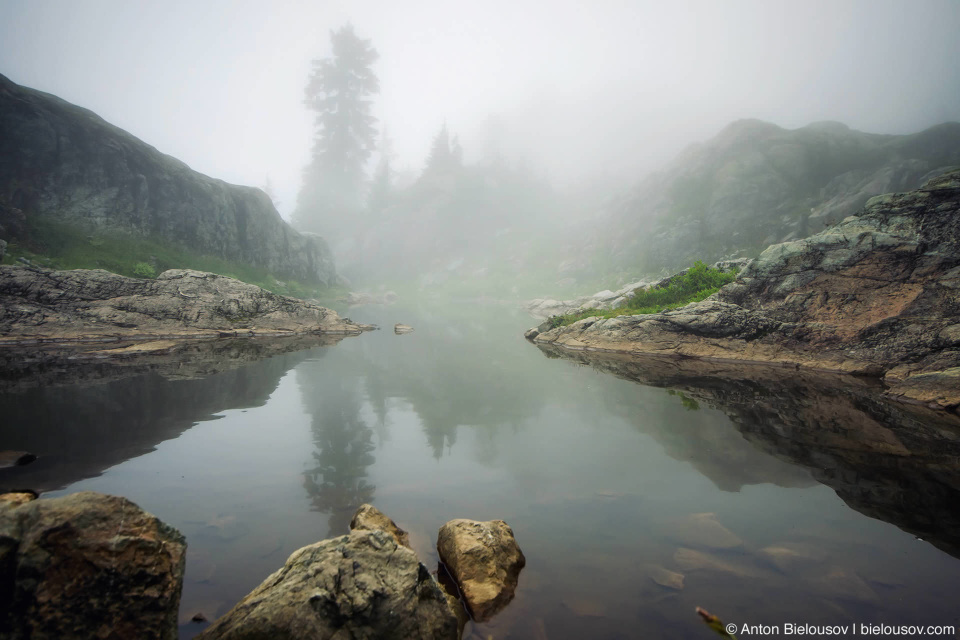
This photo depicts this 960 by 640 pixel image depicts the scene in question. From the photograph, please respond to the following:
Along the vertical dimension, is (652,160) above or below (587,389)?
above

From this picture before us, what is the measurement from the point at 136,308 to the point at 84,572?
75.8 ft

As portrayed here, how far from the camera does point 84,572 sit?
2734mm

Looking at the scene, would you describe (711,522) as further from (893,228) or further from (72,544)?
(893,228)

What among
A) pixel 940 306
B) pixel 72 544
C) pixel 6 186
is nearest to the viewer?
pixel 72 544

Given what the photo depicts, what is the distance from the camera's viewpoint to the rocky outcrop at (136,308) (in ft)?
56.2

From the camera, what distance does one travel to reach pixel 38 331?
55.3ft

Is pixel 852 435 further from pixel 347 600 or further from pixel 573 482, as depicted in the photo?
pixel 347 600

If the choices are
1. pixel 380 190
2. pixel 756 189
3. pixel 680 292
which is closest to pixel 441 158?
pixel 380 190

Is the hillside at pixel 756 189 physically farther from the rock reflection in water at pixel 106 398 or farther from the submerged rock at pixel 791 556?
the rock reflection in water at pixel 106 398

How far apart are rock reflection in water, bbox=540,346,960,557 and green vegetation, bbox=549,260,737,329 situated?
7.75 metres

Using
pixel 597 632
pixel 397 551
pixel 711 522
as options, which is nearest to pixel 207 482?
pixel 397 551

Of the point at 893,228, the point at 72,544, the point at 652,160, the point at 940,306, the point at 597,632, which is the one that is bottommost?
the point at 597,632

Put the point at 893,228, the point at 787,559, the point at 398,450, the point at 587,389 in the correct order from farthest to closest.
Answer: the point at 893,228, the point at 587,389, the point at 398,450, the point at 787,559

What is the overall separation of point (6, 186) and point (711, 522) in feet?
143
